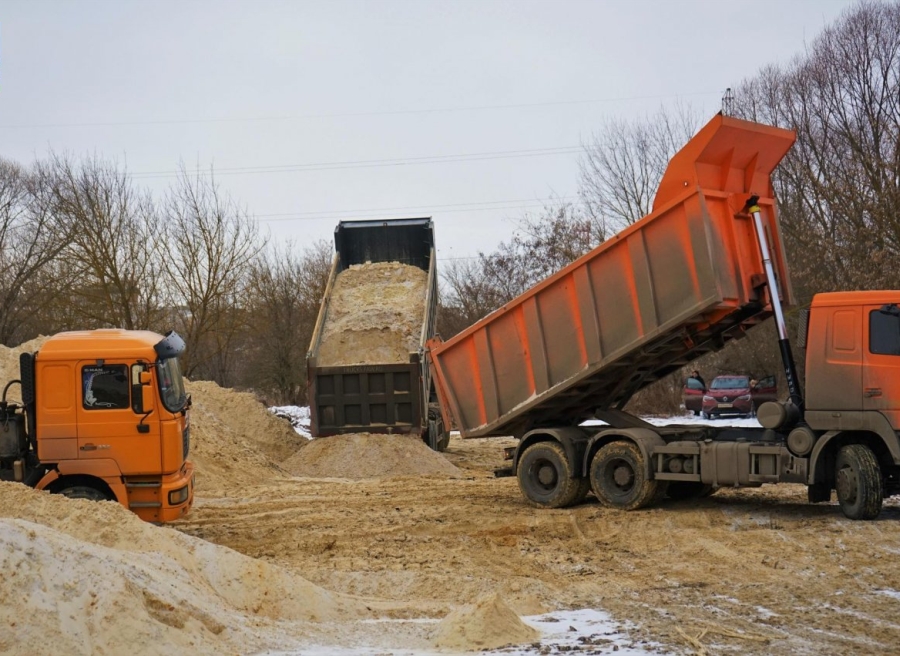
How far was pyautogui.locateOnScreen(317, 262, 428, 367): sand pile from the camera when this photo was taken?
17812 millimetres

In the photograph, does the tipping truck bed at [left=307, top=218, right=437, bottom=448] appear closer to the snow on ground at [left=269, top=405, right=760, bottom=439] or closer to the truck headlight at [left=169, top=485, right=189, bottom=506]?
the snow on ground at [left=269, top=405, right=760, bottom=439]

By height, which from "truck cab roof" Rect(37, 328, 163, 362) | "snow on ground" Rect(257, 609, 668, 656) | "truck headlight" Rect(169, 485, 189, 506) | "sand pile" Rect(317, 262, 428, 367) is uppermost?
"sand pile" Rect(317, 262, 428, 367)

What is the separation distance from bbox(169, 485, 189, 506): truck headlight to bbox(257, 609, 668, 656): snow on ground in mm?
4182

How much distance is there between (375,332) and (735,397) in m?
15.6

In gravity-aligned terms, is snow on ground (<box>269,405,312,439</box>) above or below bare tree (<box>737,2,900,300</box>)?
below

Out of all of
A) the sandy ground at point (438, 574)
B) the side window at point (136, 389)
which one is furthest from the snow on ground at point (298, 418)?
the side window at point (136, 389)

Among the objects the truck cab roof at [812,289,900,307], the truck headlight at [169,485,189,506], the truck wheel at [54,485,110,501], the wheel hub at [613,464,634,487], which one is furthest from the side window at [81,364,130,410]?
the truck cab roof at [812,289,900,307]

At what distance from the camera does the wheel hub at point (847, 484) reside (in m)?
9.80

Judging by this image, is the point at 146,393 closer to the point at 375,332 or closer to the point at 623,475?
the point at 623,475

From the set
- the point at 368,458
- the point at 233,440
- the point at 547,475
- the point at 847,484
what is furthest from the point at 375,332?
the point at 847,484

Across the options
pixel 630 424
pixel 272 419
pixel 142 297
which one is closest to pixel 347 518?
pixel 630 424

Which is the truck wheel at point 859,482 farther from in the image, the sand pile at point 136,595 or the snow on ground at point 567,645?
the sand pile at point 136,595

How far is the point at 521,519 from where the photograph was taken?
36.2 ft

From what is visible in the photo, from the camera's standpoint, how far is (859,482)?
9.69m
